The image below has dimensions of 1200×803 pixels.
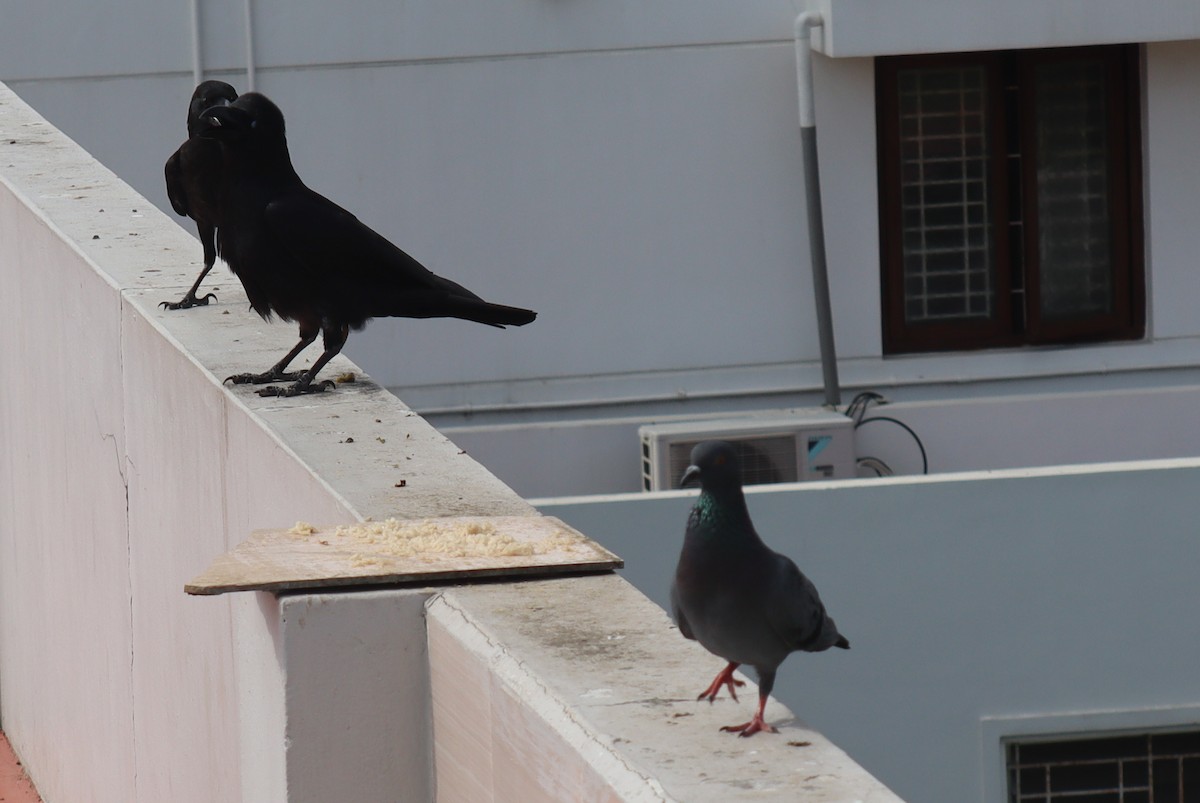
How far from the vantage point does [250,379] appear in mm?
3213

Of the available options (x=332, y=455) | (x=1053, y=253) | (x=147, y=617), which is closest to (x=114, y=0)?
(x=1053, y=253)

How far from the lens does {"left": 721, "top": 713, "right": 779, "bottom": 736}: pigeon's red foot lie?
1812 mm

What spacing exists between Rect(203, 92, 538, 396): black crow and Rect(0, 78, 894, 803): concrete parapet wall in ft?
0.42

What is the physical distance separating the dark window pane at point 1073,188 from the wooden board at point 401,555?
6704mm

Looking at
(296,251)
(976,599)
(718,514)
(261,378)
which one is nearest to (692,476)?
(718,514)

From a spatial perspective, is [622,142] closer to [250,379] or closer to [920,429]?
[920,429]

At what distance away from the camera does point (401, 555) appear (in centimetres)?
236

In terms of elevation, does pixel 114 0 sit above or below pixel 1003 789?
above

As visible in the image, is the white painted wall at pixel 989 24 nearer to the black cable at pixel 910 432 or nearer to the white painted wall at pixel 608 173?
the white painted wall at pixel 608 173

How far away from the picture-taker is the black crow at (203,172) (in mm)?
3764

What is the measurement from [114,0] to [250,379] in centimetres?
521

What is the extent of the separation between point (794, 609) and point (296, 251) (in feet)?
5.95

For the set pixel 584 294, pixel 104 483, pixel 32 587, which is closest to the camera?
pixel 104 483

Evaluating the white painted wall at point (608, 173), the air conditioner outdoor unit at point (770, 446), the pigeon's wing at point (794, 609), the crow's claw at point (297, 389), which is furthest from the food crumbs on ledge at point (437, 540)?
the white painted wall at point (608, 173)
